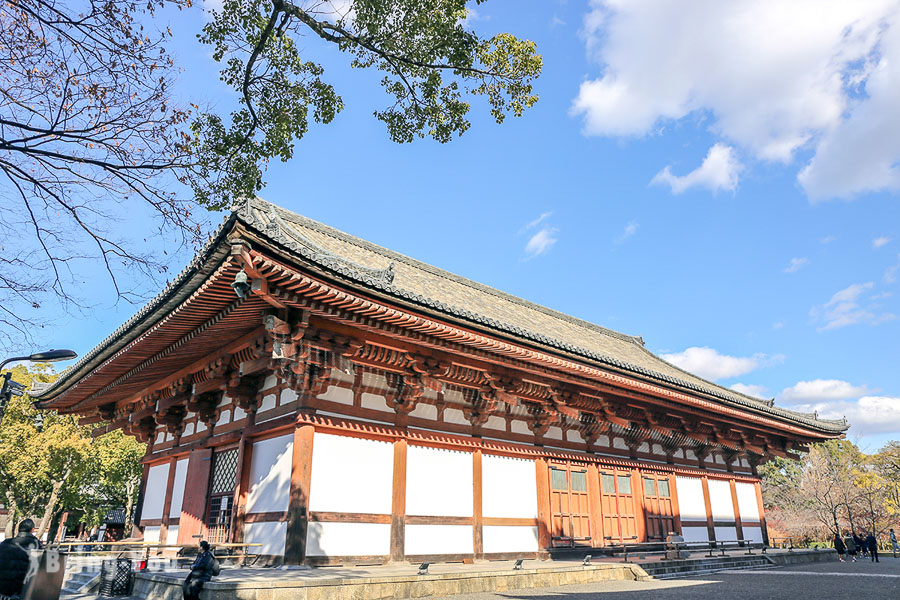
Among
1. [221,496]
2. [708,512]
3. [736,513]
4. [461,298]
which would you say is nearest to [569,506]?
[461,298]

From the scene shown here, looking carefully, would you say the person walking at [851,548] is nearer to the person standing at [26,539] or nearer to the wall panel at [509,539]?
the wall panel at [509,539]

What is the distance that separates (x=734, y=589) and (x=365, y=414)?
7.72m

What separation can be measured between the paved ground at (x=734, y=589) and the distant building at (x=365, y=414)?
238 centimetres

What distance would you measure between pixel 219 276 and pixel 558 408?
8702mm

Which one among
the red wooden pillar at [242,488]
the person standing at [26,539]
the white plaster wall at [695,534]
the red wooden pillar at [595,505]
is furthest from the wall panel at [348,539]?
the white plaster wall at [695,534]

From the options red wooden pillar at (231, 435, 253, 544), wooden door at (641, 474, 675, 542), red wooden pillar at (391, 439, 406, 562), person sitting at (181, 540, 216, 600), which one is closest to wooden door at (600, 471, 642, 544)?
wooden door at (641, 474, 675, 542)

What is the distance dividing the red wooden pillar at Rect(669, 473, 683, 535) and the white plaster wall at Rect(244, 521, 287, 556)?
12.0 meters

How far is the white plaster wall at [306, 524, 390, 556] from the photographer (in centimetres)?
980

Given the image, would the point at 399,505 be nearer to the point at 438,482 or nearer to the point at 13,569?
the point at 438,482

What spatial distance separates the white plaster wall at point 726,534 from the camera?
720 inches

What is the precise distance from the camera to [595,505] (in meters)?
14.6

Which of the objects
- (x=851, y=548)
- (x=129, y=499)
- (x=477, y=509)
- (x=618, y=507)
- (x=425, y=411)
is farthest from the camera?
(x=129, y=499)

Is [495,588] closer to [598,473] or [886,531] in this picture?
[598,473]

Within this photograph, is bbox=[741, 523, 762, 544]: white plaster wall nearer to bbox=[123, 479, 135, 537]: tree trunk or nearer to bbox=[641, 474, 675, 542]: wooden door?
bbox=[641, 474, 675, 542]: wooden door
